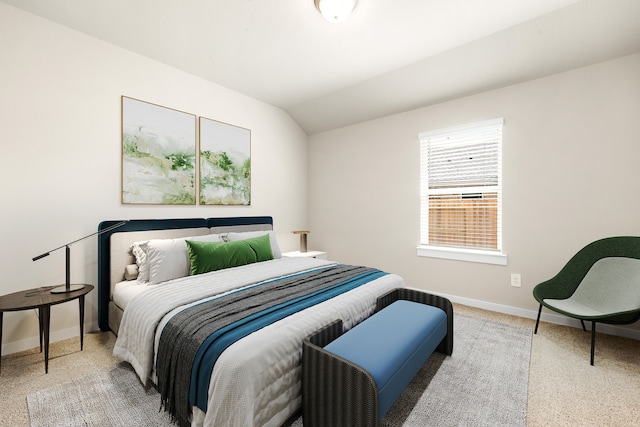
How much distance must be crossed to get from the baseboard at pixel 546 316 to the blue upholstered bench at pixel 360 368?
6.02ft

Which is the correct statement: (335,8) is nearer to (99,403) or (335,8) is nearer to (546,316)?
(99,403)

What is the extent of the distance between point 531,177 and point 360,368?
283cm

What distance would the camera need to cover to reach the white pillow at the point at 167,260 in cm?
233

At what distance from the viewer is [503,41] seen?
2.51m

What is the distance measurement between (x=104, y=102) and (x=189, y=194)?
1166 mm

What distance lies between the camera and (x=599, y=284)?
2346 millimetres

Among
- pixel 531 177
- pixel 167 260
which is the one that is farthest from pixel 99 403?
pixel 531 177

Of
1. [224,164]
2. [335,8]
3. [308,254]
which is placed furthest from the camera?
[308,254]

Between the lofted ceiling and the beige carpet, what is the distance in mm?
2577

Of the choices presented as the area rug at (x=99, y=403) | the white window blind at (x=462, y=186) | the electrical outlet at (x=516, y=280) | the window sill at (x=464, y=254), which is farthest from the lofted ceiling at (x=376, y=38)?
the area rug at (x=99, y=403)

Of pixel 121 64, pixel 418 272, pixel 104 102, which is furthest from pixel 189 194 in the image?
pixel 418 272

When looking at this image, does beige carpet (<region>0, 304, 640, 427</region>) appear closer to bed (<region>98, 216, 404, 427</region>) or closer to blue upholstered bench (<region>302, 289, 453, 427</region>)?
bed (<region>98, 216, 404, 427</region>)

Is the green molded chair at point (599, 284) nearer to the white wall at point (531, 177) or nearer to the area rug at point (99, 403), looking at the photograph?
the white wall at point (531, 177)

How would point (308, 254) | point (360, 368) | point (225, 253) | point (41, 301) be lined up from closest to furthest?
point (360, 368) → point (41, 301) → point (225, 253) → point (308, 254)
